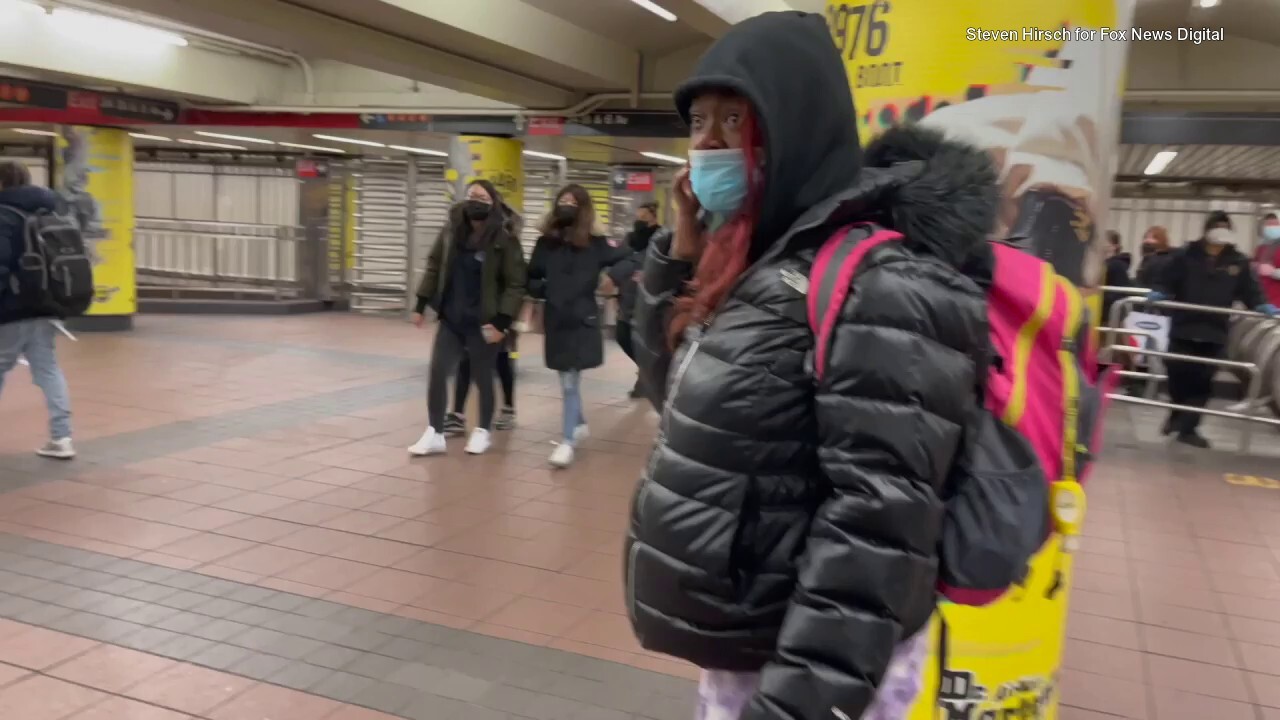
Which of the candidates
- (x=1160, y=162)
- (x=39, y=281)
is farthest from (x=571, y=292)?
(x=1160, y=162)

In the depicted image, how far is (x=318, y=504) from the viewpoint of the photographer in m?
5.88

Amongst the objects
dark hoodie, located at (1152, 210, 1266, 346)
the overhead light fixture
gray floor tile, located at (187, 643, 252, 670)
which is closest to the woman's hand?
gray floor tile, located at (187, 643, 252, 670)

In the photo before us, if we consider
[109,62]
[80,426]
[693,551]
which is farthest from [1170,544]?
[109,62]

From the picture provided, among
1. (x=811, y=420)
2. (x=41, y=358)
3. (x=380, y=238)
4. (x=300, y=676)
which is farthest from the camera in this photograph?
(x=380, y=238)

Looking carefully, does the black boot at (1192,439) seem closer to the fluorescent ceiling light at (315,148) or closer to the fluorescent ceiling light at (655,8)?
the fluorescent ceiling light at (655,8)

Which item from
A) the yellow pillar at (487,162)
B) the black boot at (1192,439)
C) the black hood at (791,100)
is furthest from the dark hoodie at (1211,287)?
the black hood at (791,100)

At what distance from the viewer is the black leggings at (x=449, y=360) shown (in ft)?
23.1

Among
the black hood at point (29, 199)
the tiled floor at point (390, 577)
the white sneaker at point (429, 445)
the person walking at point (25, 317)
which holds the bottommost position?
the tiled floor at point (390, 577)

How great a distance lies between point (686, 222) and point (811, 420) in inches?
20.0

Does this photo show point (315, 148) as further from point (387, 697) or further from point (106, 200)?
point (387, 697)

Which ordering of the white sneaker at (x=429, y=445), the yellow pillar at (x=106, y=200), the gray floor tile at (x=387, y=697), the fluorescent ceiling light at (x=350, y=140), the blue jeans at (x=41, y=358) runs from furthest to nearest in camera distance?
the fluorescent ceiling light at (x=350, y=140), the yellow pillar at (x=106, y=200), the white sneaker at (x=429, y=445), the blue jeans at (x=41, y=358), the gray floor tile at (x=387, y=697)

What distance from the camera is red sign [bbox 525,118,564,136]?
11797 millimetres

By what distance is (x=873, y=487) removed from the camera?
1.33 m

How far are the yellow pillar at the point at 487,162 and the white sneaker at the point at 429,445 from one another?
563 cm
